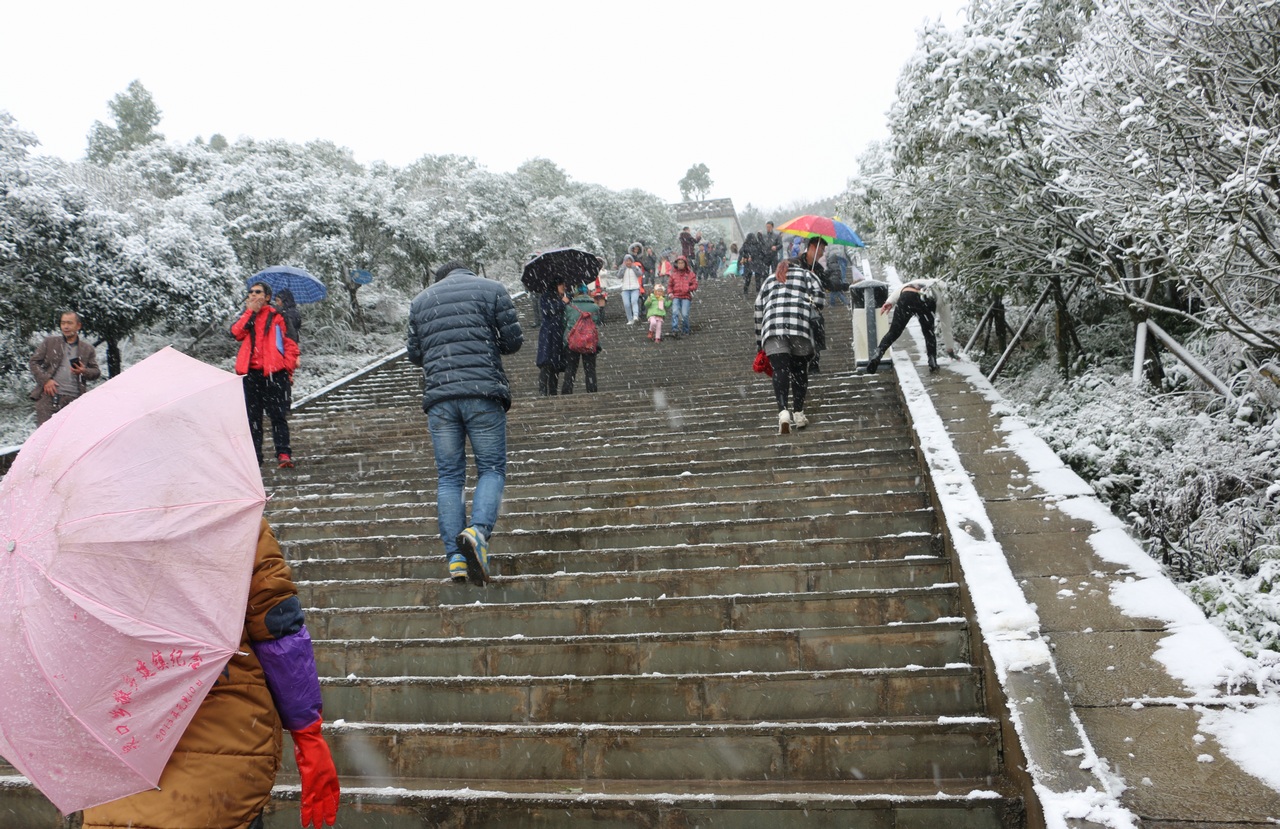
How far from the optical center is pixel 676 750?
3496 mm

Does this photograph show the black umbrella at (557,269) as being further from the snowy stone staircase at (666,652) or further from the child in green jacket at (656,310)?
the snowy stone staircase at (666,652)

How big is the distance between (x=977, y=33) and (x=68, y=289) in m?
12.0

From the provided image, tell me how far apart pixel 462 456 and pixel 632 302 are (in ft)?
43.9

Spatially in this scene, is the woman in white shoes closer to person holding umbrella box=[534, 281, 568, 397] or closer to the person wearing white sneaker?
person holding umbrella box=[534, 281, 568, 397]

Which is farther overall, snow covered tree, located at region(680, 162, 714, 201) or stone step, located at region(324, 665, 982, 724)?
snow covered tree, located at region(680, 162, 714, 201)

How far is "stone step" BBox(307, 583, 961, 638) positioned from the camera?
423 cm

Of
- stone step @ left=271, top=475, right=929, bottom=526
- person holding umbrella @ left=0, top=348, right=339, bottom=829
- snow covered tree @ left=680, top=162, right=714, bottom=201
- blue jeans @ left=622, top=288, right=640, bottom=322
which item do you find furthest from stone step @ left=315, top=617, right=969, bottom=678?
snow covered tree @ left=680, top=162, right=714, bottom=201

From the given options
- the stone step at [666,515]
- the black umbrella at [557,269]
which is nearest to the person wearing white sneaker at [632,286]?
the black umbrella at [557,269]

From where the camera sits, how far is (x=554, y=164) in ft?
139

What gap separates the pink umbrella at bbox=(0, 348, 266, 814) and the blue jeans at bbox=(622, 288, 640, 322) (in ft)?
52.4

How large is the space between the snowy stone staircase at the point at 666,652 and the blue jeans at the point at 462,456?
39 cm

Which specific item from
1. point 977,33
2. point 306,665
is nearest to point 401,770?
point 306,665

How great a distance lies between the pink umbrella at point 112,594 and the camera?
6.18 ft

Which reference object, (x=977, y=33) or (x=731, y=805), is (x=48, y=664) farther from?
(x=977, y=33)
